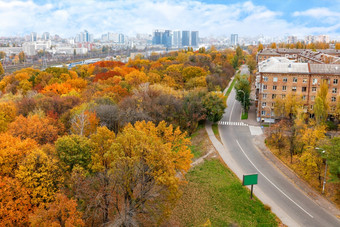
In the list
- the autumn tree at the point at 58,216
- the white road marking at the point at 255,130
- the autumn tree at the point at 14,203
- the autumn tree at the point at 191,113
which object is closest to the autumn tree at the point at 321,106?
the white road marking at the point at 255,130

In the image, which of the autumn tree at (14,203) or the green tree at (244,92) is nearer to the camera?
the autumn tree at (14,203)

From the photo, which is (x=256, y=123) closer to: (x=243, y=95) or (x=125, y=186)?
(x=243, y=95)

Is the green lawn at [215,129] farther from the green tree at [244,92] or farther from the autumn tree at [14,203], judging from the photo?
the autumn tree at [14,203]

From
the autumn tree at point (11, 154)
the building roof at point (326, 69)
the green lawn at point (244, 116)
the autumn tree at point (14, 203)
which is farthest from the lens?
the green lawn at point (244, 116)

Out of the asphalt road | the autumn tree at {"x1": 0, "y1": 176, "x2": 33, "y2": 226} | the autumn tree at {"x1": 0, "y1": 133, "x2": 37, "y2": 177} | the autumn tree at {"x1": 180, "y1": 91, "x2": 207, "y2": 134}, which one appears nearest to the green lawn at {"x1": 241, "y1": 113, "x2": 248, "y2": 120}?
the asphalt road

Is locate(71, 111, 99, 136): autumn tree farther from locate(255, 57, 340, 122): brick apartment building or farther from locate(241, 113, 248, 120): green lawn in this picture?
locate(255, 57, 340, 122): brick apartment building

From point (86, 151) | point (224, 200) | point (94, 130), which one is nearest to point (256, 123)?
point (224, 200)
